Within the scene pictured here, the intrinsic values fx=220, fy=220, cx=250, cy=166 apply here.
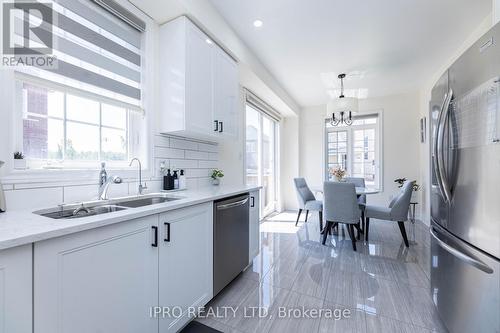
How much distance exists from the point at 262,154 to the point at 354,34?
258 cm

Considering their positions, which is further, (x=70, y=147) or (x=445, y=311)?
(x=70, y=147)

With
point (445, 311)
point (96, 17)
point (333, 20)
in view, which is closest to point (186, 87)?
point (96, 17)

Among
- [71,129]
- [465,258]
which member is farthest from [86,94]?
[465,258]

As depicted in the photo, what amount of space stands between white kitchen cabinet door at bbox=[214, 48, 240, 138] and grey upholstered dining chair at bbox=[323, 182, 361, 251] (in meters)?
1.46

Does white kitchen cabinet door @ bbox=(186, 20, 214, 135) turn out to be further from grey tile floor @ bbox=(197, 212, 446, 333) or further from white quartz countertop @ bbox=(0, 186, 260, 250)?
grey tile floor @ bbox=(197, 212, 446, 333)

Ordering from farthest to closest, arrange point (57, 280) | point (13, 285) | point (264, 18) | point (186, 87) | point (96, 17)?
point (264, 18)
point (186, 87)
point (96, 17)
point (57, 280)
point (13, 285)

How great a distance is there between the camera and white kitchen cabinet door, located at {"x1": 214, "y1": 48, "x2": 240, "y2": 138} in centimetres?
230

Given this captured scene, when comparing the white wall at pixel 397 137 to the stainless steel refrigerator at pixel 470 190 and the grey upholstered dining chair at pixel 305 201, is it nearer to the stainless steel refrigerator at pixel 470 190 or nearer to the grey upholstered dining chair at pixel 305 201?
the grey upholstered dining chair at pixel 305 201

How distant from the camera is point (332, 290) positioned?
1.99 m

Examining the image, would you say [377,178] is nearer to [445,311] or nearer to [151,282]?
[445,311]

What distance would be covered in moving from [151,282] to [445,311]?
179 cm

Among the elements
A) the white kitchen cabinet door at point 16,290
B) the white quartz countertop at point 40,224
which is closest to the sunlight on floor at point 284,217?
the white quartz countertop at point 40,224

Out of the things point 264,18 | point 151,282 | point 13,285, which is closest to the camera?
point 13,285

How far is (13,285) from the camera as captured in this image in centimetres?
71
